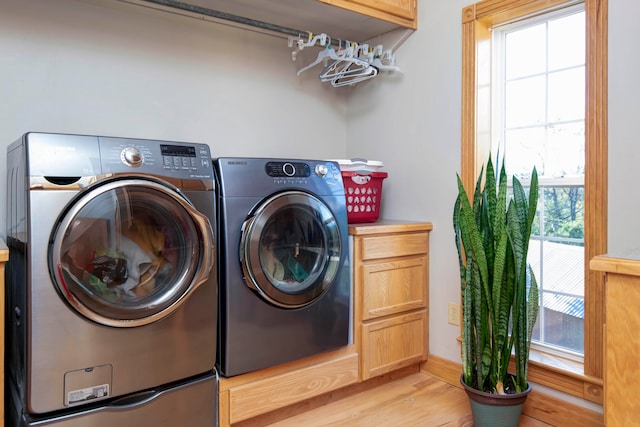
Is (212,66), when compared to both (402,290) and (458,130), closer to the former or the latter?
(458,130)

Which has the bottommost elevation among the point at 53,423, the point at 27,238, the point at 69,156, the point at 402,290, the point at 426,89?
the point at 53,423

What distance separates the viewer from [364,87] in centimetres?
298

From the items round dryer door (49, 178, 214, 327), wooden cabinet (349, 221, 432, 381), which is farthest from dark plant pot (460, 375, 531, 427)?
round dryer door (49, 178, 214, 327)

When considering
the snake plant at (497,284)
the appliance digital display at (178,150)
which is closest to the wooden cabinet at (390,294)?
the snake plant at (497,284)

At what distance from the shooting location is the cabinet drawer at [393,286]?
2.24 m

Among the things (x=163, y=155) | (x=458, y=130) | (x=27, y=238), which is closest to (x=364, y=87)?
(x=458, y=130)

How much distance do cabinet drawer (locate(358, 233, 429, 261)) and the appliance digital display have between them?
933 mm

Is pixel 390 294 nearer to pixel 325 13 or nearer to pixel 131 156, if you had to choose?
pixel 131 156

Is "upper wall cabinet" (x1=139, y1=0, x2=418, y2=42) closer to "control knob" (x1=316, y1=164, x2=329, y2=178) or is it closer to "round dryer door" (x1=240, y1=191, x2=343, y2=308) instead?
"control knob" (x1=316, y1=164, x2=329, y2=178)

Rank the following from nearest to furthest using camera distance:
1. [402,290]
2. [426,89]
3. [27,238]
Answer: [27,238] < [402,290] < [426,89]

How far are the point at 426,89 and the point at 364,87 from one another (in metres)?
0.54

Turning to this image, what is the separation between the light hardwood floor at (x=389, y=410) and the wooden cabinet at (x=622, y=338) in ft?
2.92

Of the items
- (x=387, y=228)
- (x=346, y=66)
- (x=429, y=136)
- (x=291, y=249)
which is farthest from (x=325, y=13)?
(x=291, y=249)

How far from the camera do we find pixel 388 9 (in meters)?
2.48
